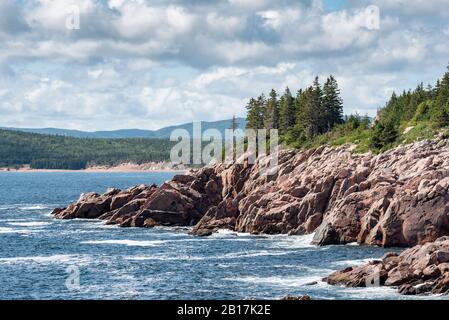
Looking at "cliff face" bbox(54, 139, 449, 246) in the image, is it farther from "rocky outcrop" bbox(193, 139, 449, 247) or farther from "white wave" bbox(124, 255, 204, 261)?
"white wave" bbox(124, 255, 204, 261)

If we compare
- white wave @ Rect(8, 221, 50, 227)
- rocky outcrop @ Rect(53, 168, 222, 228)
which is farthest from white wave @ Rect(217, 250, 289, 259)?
white wave @ Rect(8, 221, 50, 227)

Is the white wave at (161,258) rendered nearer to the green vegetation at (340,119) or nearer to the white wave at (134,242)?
the white wave at (134,242)

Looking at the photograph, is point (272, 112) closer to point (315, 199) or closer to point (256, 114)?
point (256, 114)

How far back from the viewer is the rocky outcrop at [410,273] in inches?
2229

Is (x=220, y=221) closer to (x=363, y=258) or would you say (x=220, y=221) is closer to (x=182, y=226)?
(x=182, y=226)

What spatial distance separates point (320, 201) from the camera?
100500mm

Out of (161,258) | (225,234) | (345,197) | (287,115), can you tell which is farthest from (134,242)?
(287,115)

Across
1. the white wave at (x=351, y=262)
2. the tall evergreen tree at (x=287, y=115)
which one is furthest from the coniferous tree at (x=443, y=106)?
the white wave at (x=351, y=262)
